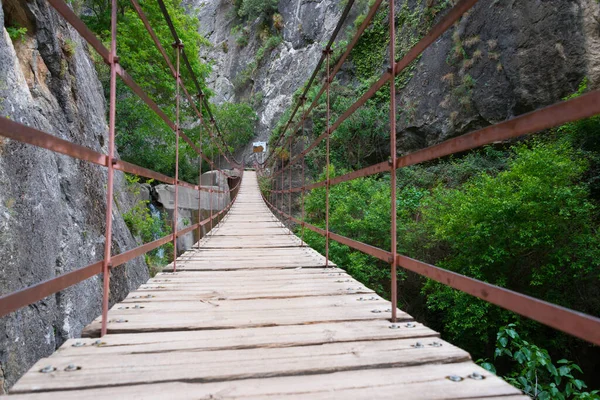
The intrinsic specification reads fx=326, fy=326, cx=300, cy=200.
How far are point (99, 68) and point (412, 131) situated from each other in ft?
31.2

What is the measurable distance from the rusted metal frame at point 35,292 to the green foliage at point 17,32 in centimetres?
330

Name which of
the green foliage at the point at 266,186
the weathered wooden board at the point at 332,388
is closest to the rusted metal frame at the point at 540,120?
the weathered wooden board at the point at 332,388

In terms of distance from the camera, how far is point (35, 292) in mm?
789

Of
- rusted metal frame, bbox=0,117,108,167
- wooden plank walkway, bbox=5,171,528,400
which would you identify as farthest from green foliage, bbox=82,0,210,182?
rusted metal frame, bbox=0,117,108,167

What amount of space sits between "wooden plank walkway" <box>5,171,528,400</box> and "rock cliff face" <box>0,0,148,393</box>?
2.09 ft

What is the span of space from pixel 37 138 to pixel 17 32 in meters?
3.31

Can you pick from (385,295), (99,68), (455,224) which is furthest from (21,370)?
(99,68)

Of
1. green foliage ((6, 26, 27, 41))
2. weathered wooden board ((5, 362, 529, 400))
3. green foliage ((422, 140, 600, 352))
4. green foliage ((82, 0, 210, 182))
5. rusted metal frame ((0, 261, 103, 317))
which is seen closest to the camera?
rusted metal frame ((0, 261, 103, 317))

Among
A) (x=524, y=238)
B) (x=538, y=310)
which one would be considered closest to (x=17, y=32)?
(x=538, y=310)

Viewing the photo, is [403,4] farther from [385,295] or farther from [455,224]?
[385,295]

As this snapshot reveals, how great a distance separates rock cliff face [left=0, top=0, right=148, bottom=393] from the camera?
5.65ft

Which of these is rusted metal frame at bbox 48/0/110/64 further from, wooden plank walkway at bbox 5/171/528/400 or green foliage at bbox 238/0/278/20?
green foliage at bbox 238/0/278/20

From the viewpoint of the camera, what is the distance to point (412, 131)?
11516 millimetres

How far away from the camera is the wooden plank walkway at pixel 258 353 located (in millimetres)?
842
